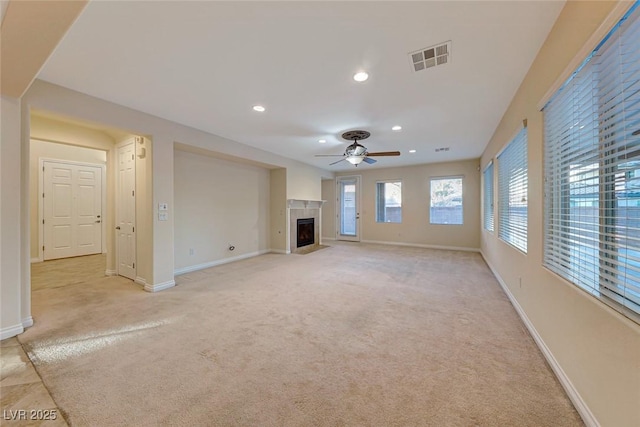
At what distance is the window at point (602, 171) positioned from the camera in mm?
1172

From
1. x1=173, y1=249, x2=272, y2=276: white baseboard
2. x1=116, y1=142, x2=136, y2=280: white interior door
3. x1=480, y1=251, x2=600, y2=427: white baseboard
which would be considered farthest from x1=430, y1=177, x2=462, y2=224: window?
x1=116, y1=142, x2=136, y2=280: white interior door

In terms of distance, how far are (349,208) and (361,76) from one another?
6628 mm

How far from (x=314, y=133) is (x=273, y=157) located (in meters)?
1.86

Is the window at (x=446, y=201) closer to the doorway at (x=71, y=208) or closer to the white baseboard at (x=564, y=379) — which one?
the white baseboard at (x=564, y=379)

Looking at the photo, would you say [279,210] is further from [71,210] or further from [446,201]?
[71,210]

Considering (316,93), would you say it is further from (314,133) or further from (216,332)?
(216,332)

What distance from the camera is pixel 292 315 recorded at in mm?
2824

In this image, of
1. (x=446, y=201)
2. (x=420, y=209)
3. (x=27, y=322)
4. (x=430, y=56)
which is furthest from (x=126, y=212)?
(x=446, y=201)

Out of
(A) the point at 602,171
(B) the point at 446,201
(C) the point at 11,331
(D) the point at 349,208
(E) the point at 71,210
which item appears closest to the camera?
(A) the point at 602,171

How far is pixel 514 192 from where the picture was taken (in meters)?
3.30

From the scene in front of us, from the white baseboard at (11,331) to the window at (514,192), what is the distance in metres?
5.34

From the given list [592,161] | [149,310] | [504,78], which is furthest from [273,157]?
[592,161]

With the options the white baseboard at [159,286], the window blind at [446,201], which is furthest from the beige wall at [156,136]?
the window blind at [446,201]

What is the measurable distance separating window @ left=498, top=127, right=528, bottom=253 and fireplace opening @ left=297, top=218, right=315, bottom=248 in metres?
4.71
